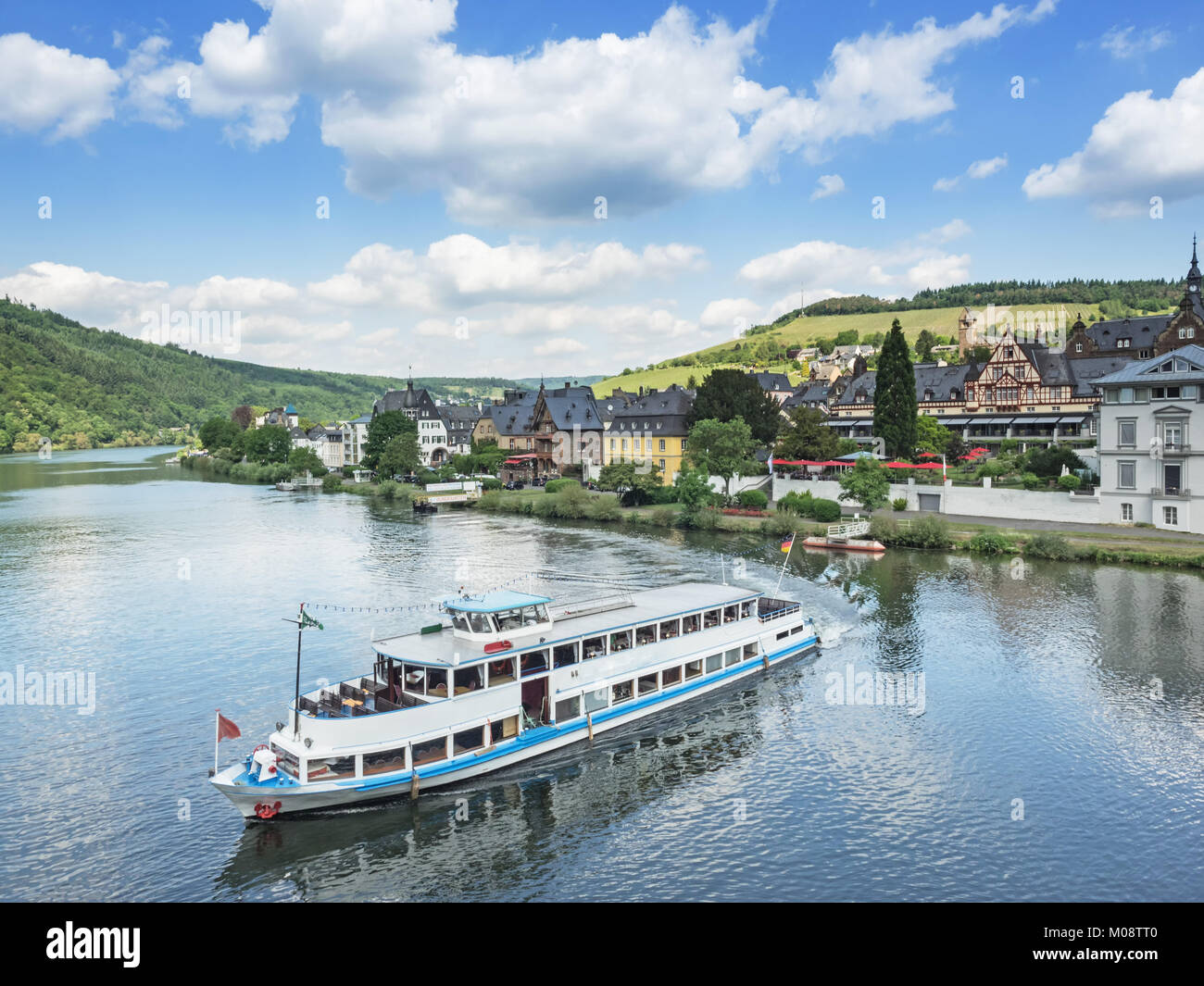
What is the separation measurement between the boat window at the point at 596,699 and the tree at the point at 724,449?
5594cm

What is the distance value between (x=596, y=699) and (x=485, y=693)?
523cm

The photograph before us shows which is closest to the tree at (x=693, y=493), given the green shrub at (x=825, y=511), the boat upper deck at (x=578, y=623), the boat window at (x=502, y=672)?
the green shrub at (x=825, y=511)

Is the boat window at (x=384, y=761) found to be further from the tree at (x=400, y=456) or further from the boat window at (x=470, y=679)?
the tree at (x=400, y=456)

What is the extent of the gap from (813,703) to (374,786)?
1783cm

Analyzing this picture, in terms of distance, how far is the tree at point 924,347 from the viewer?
572ft

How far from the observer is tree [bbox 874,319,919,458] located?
9262 centimetres

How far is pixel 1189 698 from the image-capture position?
32125 millimetres

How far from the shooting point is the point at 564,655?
3106 cm

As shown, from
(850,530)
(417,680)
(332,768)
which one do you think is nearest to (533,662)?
(417,680)

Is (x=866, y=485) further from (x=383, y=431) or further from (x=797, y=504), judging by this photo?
(x=383, y=431)

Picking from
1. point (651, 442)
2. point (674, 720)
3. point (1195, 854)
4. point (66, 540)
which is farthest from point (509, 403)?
point (1195, 854)

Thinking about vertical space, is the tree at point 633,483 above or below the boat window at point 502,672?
above

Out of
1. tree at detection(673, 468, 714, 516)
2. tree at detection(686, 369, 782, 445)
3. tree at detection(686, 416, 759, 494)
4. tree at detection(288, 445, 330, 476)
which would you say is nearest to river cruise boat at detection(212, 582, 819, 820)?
tree at detection(673, 468, 714, 516)
